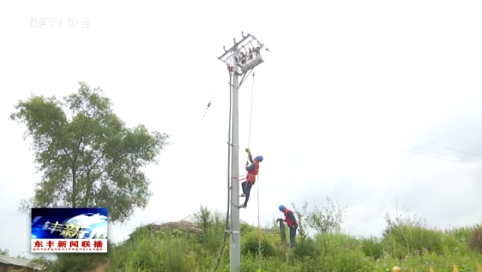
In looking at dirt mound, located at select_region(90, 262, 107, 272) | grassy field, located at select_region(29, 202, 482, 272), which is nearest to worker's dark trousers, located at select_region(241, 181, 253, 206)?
grassy field, located at select_region(29, 202, 482, 272)

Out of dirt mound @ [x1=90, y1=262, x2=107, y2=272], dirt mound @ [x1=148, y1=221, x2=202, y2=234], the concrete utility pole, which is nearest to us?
the concrete utility pole

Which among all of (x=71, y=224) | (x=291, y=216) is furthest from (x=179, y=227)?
(x=291, y=216)

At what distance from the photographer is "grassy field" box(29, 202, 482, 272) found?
1075 cm

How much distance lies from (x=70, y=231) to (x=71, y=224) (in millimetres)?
239

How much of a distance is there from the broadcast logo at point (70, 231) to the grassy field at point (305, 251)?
78 cm

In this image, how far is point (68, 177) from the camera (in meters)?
19.0

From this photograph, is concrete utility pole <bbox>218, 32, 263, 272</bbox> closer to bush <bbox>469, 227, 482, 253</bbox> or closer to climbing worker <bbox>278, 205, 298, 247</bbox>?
climbing worker <bbox>278, 205, 298, 247</bbox>

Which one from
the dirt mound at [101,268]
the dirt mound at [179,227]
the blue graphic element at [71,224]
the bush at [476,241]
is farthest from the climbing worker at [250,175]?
the dirt mound at [101,268]

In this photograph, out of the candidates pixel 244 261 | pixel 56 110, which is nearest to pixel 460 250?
pixel 244 261

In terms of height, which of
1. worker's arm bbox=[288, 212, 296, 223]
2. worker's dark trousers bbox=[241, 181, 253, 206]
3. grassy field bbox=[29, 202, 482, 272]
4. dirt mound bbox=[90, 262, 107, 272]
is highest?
worker's dark trousers bbox=[241, 181, 253, 206]

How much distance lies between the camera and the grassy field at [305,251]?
10.8 meters

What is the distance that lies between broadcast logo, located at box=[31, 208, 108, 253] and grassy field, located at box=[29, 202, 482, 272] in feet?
2.56

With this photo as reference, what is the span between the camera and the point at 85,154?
19.2 meters

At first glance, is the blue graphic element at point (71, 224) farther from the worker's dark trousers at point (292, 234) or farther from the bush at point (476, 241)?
the bush at point (476, 241)
